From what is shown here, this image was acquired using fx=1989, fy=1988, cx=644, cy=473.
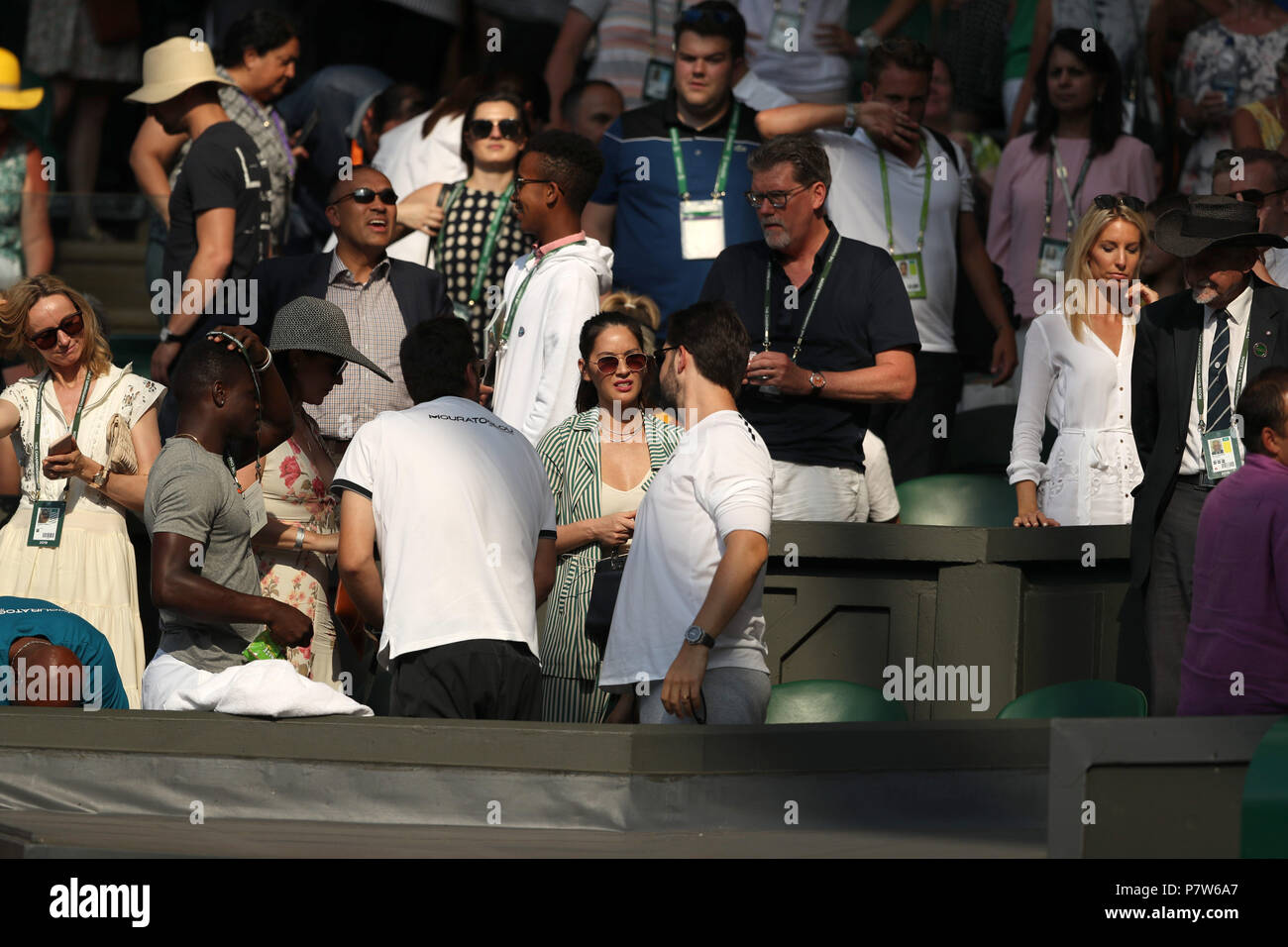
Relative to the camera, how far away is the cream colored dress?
7.07m

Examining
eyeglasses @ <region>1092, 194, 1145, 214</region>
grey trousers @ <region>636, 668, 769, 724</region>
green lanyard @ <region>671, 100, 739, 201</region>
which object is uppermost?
green lanyard @ <region>671, 100, 739, 201</region>

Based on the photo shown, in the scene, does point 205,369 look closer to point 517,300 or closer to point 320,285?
point 517,300

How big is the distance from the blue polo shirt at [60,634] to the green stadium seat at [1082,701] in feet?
9.16

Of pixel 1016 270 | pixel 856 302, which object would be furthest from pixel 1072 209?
pixel 856 302

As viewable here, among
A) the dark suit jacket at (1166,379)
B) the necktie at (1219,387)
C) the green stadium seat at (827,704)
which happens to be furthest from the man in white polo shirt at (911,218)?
the green stadium seat at (827,704)

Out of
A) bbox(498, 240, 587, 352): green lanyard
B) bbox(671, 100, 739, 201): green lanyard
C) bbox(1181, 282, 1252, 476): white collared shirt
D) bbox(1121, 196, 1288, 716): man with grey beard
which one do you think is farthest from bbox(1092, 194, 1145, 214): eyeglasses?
bbox(498, 240, 587, 352): green lanyard

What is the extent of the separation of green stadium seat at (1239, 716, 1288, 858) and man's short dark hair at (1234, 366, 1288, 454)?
1343 millimetres

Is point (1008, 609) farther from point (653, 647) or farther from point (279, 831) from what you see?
point (279, 831)

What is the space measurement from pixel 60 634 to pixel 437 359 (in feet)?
4.74

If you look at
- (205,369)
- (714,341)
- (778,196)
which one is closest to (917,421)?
(778,196)

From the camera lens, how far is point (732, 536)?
18.1 feet

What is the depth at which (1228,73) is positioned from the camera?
10289 mm

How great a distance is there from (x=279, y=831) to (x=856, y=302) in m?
3.14

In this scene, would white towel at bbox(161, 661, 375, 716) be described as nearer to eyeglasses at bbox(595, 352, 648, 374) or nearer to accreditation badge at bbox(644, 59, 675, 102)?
eyeglasses at bbox(595, 352, 648, 374)
